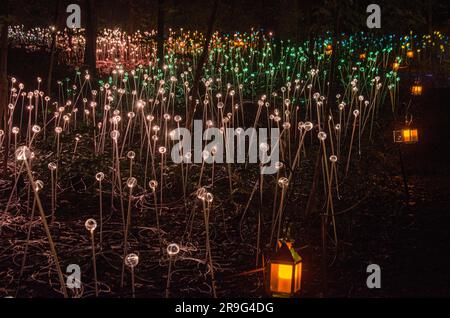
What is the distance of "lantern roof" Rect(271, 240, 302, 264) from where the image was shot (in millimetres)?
3328

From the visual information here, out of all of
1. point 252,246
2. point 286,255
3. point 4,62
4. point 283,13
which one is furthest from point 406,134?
point 283,13

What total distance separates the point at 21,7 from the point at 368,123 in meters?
10.1

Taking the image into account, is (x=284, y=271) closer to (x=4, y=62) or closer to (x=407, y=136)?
(x=407, y=136)

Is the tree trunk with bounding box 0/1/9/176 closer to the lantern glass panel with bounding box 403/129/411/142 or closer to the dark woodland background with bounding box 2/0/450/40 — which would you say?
the dark woodland background with bounding box 2/0/450/40

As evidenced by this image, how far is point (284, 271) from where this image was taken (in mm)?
3340

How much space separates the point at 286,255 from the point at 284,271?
0.09m

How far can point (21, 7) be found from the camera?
15008 mm

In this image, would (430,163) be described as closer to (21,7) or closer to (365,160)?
(365,160)

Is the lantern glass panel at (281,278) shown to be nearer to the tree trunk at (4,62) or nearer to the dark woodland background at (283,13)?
the dark woodland background at (283,13)

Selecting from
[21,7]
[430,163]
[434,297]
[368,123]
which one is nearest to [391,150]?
[430,163]

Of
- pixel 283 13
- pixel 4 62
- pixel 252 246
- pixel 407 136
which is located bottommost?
pixel 252 246

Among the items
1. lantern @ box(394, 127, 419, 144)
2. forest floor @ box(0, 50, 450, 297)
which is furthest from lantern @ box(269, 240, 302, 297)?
lantern @ box(394, 127, 419, 144)

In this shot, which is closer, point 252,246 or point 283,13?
point 252,246
